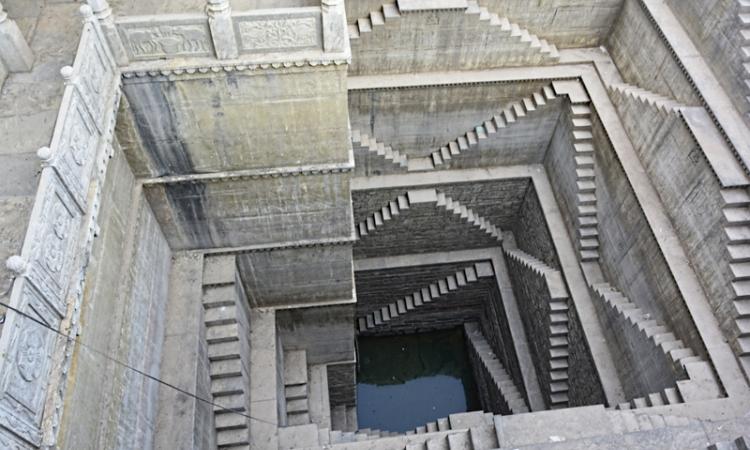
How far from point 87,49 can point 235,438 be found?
20.7ft

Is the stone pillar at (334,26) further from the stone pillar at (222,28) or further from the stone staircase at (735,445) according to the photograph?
the stone staircase at (735,445)

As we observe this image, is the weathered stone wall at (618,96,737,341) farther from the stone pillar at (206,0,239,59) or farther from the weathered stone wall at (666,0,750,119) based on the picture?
the stone pillar at (206,0,239,59)

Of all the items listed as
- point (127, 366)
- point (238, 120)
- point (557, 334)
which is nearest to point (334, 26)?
point (238, 120)

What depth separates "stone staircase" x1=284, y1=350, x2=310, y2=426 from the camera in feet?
37.5

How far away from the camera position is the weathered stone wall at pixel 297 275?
991 centimetres

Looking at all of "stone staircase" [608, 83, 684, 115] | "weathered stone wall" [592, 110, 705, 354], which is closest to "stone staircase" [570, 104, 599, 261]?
"weathered stone wall" [592, 110, 705, 354]

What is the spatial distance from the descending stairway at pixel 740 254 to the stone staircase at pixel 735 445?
1.98m

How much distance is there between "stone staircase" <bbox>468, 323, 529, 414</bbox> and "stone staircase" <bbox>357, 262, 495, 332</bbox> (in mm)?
1850

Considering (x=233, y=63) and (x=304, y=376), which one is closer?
(x=233, y=63)

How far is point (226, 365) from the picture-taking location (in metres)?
9.26

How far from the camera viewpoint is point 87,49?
6.20 m

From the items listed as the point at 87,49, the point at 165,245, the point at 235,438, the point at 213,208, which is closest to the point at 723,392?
the point at 235,438

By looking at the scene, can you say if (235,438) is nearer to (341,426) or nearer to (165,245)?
(165,245)

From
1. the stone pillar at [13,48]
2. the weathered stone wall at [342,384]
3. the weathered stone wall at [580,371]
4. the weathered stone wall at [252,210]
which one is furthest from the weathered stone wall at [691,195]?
the stone pillar at [13,48]
